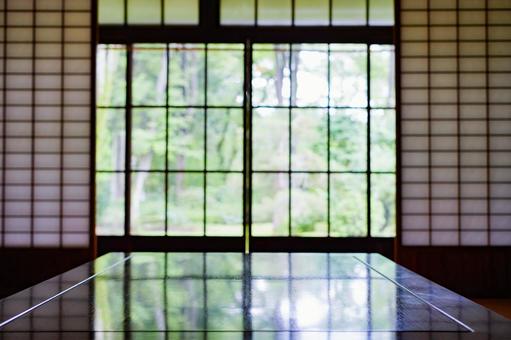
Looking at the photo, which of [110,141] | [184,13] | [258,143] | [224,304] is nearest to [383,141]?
[258,143]

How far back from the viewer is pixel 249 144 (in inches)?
211

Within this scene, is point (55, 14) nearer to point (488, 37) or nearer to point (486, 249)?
point (488, 37)

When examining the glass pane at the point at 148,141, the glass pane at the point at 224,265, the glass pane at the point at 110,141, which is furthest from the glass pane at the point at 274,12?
the glass pane at the point at 110,141

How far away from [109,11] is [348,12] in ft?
6.82

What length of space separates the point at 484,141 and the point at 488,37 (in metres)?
0.85

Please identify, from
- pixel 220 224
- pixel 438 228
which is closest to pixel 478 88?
pixel 438 228

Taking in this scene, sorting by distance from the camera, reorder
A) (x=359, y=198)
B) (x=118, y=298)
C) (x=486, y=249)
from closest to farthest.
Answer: (x=118, y=298) < (x=486, y=249) < (x=359, y=198)

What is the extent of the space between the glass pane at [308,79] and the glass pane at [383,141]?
1.16 meters

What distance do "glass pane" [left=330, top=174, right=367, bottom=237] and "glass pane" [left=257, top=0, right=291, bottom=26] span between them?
15.8ft

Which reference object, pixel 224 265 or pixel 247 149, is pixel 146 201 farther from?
pixel 224 265

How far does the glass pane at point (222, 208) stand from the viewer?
10.1 meters

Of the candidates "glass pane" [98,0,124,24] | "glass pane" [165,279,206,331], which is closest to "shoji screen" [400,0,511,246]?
"glass pane" [98,0,124,24]

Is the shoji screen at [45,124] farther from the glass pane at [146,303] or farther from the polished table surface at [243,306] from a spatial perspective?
the glass pane at [146,303]

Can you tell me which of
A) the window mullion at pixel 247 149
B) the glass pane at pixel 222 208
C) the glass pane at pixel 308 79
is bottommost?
the glass pane at pixel 222 208
